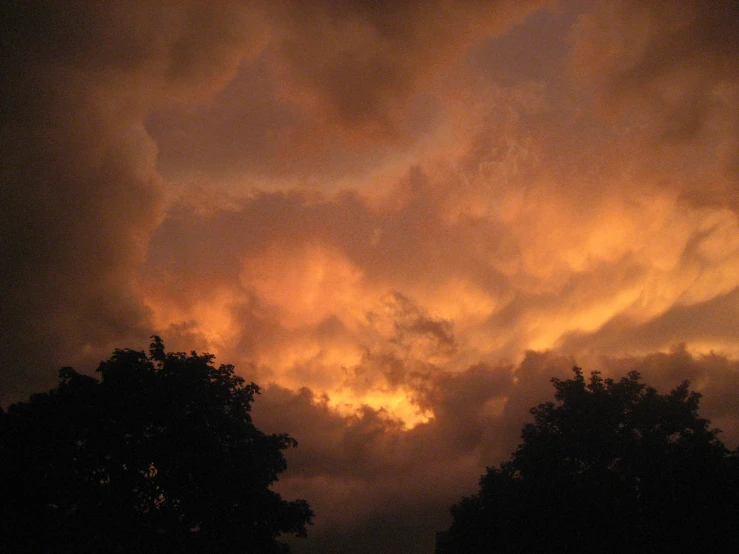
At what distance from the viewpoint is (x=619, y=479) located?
25562 millimetres

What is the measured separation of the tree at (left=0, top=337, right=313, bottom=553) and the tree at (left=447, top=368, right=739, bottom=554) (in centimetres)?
1400

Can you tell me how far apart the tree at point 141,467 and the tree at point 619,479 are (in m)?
14.0

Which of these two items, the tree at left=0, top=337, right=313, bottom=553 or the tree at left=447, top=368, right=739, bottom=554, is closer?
the tree at left=0, top=337, right=313, bottom=553

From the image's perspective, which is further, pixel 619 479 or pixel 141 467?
pixel 619 479

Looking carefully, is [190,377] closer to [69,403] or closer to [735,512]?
[69,403]

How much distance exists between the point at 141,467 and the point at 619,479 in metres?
25.2

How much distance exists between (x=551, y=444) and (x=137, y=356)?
24.2m

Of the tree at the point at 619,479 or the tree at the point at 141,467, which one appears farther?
the tree at the point at 619,479

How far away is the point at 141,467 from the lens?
21828mm

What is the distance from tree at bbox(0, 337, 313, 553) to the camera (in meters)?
19.2

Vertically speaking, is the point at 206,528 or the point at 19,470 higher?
the point at 19,470

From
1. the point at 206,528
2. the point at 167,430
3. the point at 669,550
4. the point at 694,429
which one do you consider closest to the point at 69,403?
the point at 167,430

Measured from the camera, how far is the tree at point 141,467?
19.2 metres

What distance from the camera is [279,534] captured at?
76.5ft
